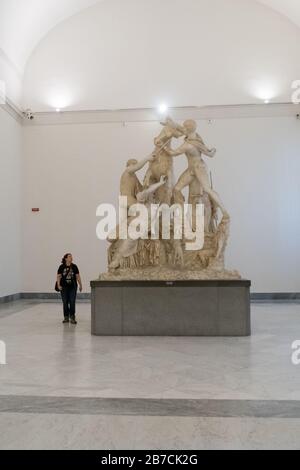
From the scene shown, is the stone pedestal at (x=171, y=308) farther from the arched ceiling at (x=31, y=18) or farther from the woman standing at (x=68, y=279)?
the arched ceiling at (x=31, y=18)

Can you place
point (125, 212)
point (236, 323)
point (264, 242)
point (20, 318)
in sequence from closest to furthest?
point (236, 323) < point (125, 212) < point (20, 318) < point (264, 242)

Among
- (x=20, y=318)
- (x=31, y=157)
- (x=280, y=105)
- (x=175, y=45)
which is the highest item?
(x=175, y=45)

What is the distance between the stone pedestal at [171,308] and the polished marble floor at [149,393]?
16.5 inches

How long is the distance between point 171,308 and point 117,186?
8.54m

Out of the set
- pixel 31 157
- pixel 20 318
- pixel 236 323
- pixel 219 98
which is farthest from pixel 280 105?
pixel 20 318

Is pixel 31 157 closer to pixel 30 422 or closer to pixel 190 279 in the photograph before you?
pixel 190 279

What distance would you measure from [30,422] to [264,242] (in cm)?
1290

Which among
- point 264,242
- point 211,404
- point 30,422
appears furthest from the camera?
point 264,242

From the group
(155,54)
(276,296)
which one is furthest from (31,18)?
(276,296)

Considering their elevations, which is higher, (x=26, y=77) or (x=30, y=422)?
(x=26, y=77)

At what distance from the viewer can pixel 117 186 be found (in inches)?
635

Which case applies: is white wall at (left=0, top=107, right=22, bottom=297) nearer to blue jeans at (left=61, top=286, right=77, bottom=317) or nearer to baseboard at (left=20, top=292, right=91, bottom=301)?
baseboard at (left=20, top=292, right=91, bottom=301)

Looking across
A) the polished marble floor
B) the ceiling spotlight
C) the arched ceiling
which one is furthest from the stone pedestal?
the arched ceiling

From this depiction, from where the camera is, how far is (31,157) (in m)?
16.5
